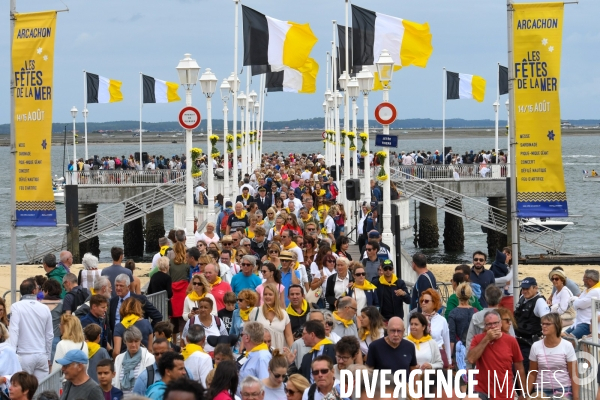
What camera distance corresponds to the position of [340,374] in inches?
367

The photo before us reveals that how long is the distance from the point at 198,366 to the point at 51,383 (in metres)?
1.66

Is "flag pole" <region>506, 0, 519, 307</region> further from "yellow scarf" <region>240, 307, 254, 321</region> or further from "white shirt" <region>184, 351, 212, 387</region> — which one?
"white shirt" <region>184, 351, 212, 387</region>

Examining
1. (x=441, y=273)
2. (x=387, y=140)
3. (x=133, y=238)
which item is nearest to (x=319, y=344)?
(x=387, y=140)

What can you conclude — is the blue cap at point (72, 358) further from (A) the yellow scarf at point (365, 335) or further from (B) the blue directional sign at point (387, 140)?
(B) the blue directional sign at point (387, 140)

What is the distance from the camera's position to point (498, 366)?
10086 millimetres

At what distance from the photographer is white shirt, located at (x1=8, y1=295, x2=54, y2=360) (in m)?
11.3

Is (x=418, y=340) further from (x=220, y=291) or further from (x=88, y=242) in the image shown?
(x=88, y=242)

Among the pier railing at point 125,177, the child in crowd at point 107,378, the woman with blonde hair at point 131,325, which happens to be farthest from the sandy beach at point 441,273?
the pier railing at point 125,177

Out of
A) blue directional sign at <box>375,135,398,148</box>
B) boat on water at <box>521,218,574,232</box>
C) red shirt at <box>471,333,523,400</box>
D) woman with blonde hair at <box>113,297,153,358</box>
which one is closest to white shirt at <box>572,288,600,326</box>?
red shirt at <box>471,333,523,400</box>

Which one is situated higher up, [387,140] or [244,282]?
[387,140]

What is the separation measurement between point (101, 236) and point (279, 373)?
60400mm

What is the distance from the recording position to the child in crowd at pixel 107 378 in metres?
9.37

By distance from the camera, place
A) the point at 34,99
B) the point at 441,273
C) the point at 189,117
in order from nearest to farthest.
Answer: the point at 34,99, the point at 189,117, the point at 441,273

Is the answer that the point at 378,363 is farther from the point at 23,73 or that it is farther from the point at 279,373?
the point at 23,73
